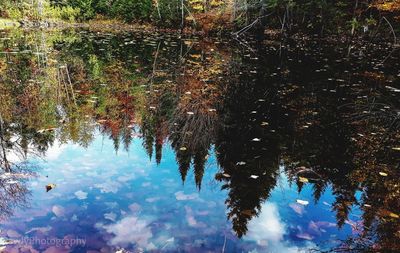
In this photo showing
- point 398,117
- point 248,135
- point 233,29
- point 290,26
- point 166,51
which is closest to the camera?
point 248,135

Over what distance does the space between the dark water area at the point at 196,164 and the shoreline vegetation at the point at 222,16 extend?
47.1 ft

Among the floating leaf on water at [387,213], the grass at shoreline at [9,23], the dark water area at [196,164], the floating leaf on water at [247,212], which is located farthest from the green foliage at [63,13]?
the floating leaf on water at [387,213]

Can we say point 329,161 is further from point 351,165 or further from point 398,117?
point 398,117

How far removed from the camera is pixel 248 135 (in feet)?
21.2

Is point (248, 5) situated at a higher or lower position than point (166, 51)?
higher

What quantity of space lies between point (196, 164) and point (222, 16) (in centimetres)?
2544

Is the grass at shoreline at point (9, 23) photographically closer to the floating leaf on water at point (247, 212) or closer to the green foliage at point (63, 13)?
the green foliage at point (63, 13)

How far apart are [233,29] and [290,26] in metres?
4.91

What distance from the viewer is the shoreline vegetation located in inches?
971

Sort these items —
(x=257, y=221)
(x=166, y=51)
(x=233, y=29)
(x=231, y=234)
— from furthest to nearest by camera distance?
1. (x=233, y=29)
2. (x=166, y=51)
3. (x=257, y=221)
4. (x=231, y=234)

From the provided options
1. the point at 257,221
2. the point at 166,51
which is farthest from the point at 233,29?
the point at 257,221

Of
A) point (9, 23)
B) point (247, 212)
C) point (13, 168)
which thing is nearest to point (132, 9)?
point (9, 23)

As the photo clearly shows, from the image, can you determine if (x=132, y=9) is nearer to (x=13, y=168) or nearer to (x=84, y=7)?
(x=84, y=7)

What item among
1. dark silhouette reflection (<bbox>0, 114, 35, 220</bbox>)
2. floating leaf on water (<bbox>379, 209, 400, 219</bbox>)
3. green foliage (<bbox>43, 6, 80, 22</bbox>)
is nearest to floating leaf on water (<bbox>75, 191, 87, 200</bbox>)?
dark silhouette reflection (<bbox>0, 114, 35, 220</bbox>)
